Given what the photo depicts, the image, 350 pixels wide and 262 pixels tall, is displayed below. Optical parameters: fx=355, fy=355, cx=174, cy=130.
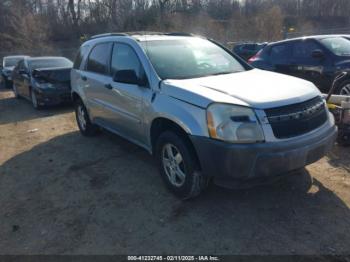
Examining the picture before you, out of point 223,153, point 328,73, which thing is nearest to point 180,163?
point 223,153

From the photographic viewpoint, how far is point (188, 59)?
452cm

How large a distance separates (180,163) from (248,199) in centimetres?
85

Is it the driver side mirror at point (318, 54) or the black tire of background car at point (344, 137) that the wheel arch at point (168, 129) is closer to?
the black tire of background car at point (344, 137)

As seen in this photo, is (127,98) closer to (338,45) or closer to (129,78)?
(129,78)

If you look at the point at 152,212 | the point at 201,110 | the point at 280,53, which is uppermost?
the point at 280,53

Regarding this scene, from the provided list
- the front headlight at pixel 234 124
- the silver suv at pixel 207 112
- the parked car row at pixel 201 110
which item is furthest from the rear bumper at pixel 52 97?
the front headlight at pixel 234 124

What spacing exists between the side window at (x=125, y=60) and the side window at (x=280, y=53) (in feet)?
15.4

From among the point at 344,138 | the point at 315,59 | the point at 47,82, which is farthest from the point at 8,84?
the point at 344,138

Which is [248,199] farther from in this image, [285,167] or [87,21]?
[87,21]

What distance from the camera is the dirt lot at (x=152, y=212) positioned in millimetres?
3207

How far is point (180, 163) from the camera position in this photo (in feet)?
12.6

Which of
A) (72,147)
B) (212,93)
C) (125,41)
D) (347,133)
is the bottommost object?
(72,147)

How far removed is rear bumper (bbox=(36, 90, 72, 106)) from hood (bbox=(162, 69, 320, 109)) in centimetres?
676

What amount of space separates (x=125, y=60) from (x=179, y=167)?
1797 millimetres
